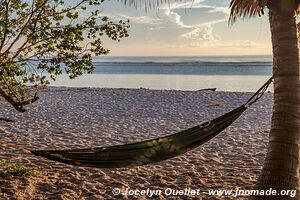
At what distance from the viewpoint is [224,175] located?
630cm

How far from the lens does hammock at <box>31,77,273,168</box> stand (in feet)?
12.0

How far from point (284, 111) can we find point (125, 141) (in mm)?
6021

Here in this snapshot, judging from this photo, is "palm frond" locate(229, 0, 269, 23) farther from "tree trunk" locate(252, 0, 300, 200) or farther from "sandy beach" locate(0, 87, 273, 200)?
"sandy beach" locate(0, 87, 273, 200)

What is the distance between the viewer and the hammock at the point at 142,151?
3654mm

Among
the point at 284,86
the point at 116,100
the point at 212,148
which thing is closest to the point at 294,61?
the point at 284,86

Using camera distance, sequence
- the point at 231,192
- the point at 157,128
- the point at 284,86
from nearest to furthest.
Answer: the point at 284,86 → the point at 231,192 → the point at 157,128

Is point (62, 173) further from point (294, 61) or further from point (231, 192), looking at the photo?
point (294, 61)

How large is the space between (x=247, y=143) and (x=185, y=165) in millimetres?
2616

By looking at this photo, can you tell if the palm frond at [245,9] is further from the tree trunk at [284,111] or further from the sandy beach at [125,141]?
the sandy beach at [125,141]

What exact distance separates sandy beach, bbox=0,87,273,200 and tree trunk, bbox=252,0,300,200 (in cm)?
202

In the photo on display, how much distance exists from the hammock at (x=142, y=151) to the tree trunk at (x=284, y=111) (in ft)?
1.37

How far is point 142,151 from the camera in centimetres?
365

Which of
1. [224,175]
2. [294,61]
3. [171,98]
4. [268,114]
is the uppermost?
[171,98]

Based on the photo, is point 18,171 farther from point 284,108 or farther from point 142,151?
point 284,108
